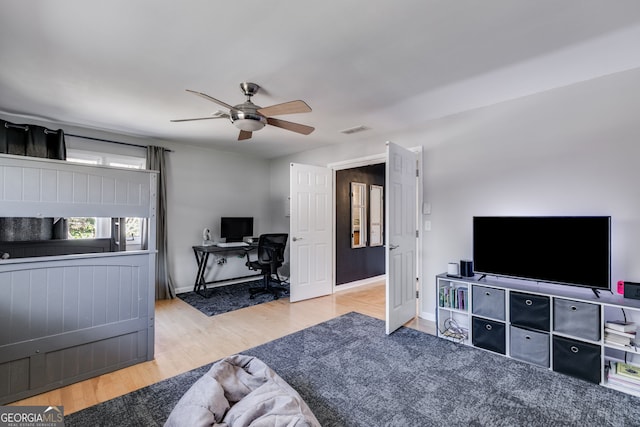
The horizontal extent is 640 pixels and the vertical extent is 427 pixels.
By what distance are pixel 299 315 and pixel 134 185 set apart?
2.43 m

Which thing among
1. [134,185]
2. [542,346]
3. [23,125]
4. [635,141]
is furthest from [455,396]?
[23,125]

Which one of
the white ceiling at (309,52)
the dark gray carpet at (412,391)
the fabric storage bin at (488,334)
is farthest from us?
the fabric storage bin at (488,334)

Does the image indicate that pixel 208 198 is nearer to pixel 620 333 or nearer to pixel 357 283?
pixel 357 283

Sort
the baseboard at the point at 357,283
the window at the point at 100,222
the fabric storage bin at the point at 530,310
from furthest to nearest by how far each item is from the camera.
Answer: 1. the baseboard at the point at 357,283
2. the window at the point at 100,222
3. the fabric storage bin at the point at 530,310

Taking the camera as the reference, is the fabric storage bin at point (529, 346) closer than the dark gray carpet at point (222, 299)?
Yes

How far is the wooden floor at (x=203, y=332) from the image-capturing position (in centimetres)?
217

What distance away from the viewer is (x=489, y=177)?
3.11 m

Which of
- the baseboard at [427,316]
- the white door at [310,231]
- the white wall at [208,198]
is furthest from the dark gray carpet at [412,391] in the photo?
the white wall at [208,198]

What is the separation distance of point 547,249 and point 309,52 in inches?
104

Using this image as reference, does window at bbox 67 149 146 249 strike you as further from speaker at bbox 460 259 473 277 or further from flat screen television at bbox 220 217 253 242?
speaker at bbox 460 259 473 277

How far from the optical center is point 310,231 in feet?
15.2

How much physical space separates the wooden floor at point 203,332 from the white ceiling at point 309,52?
2477mm

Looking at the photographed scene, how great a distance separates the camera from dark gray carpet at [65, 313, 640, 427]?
1.87m

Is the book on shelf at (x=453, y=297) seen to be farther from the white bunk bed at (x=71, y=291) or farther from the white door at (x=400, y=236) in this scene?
the white bunk bed at (x=71, y=291)
